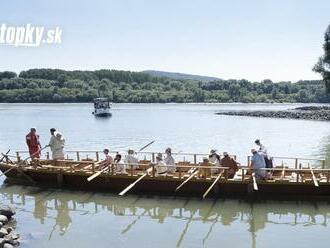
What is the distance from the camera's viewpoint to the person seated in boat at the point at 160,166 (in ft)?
69.4

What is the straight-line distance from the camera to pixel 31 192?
22.6 m

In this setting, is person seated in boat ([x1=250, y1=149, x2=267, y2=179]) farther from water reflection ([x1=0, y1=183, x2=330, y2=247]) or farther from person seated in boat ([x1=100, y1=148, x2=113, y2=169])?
person seated in boat ([x1=100, y1=148, x2=113, y2=169])

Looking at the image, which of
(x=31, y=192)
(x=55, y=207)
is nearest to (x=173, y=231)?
(x=55, y=207)

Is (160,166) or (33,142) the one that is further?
(33,142)

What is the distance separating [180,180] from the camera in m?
20.6

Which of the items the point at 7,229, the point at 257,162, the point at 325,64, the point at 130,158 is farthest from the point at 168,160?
the point at 325,64

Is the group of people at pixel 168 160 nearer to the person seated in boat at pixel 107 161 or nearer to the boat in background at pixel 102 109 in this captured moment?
the person seated in boat at pixel 107 161

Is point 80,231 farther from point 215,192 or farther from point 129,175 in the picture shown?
point 215,192

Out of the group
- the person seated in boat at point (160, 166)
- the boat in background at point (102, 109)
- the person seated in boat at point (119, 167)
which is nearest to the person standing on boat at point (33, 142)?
the person seated in boat at point (119, 167)

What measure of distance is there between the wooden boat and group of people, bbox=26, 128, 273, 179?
0.26 m

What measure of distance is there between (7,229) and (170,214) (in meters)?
6.34

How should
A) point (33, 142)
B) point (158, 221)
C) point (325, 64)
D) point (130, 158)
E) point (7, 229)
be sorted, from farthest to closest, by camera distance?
point (325, 64) → point (33, 142) → point (130, 158) → point (158, 221) → point (7, 229)

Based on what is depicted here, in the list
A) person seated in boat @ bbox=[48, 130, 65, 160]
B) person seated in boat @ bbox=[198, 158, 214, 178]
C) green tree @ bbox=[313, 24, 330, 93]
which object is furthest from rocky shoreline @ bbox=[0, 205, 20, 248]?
green tree @ bbox=[313, 24, 330, 93]

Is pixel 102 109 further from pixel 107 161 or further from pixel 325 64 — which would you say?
pixel 107 161
